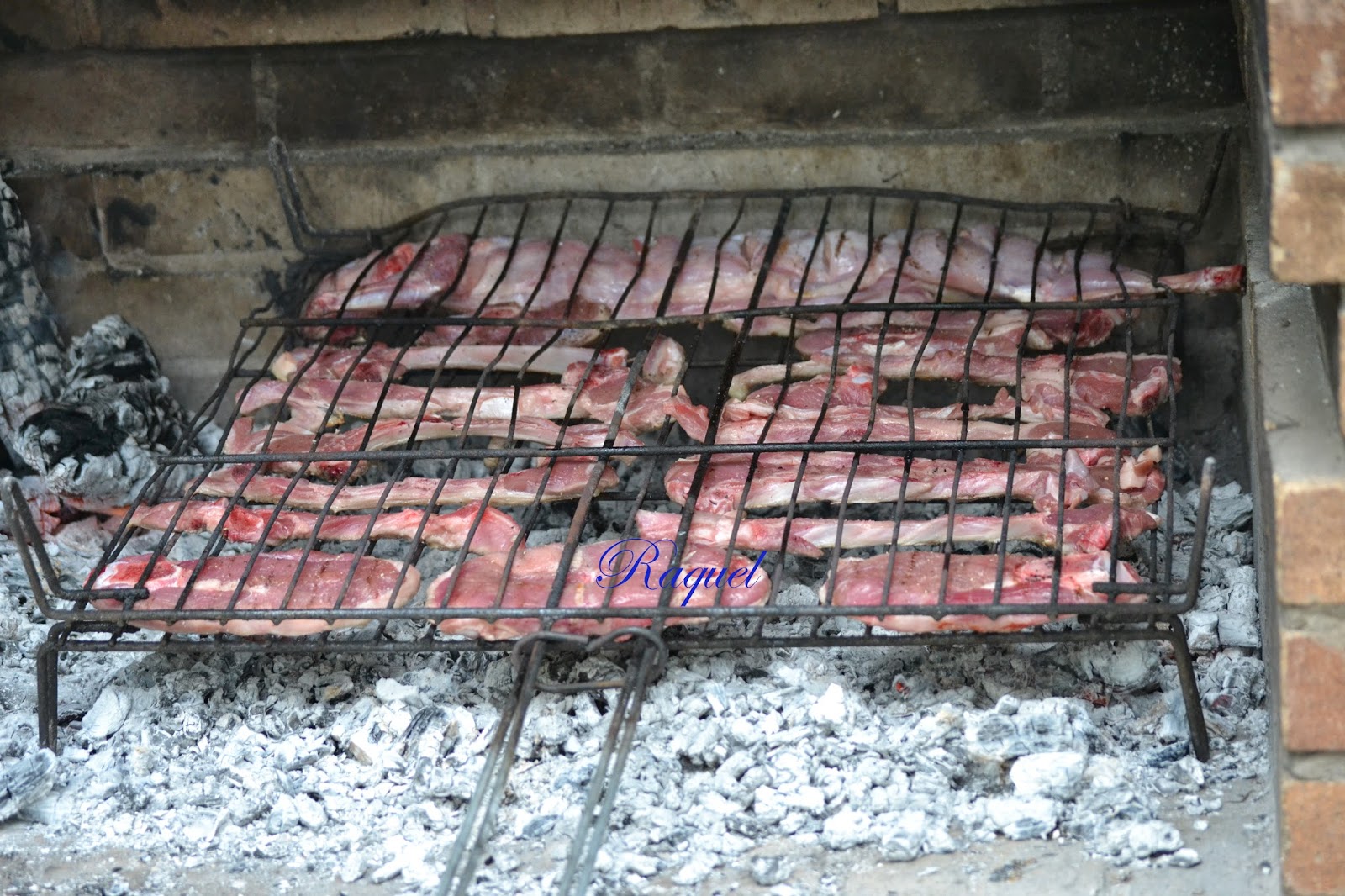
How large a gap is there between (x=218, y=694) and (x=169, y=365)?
1.63 metres

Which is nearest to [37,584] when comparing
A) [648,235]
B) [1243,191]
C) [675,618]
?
[675,618]

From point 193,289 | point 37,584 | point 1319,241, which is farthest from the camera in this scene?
point 193,289

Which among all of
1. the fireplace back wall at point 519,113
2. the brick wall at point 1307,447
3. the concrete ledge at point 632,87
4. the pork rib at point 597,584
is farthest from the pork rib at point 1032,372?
the brick wall at point 1307,447

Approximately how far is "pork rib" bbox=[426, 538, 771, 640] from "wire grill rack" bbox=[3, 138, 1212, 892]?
0.09 ft

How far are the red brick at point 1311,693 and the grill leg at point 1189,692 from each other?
412mm

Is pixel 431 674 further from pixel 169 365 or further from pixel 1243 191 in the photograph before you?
pixel 1243 191

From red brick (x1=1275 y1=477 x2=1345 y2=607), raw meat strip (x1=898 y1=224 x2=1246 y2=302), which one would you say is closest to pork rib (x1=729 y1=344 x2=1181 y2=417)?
raw meat strip (x1=898 y1=224 x2=1246 y2=302)

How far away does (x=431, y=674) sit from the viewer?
9.93 feet

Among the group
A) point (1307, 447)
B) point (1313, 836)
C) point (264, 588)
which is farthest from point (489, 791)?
point (1307, 447)

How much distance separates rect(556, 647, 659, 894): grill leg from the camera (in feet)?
6.86

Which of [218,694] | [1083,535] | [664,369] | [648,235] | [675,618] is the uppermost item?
[648,235]

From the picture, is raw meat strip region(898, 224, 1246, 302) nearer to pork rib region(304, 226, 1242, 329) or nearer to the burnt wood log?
pork rib region(304, 226, 1242, 329)

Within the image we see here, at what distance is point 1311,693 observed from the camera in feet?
6.72

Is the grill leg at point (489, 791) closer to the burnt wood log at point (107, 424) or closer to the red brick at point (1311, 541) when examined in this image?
the red brick at point (1311, 541)
